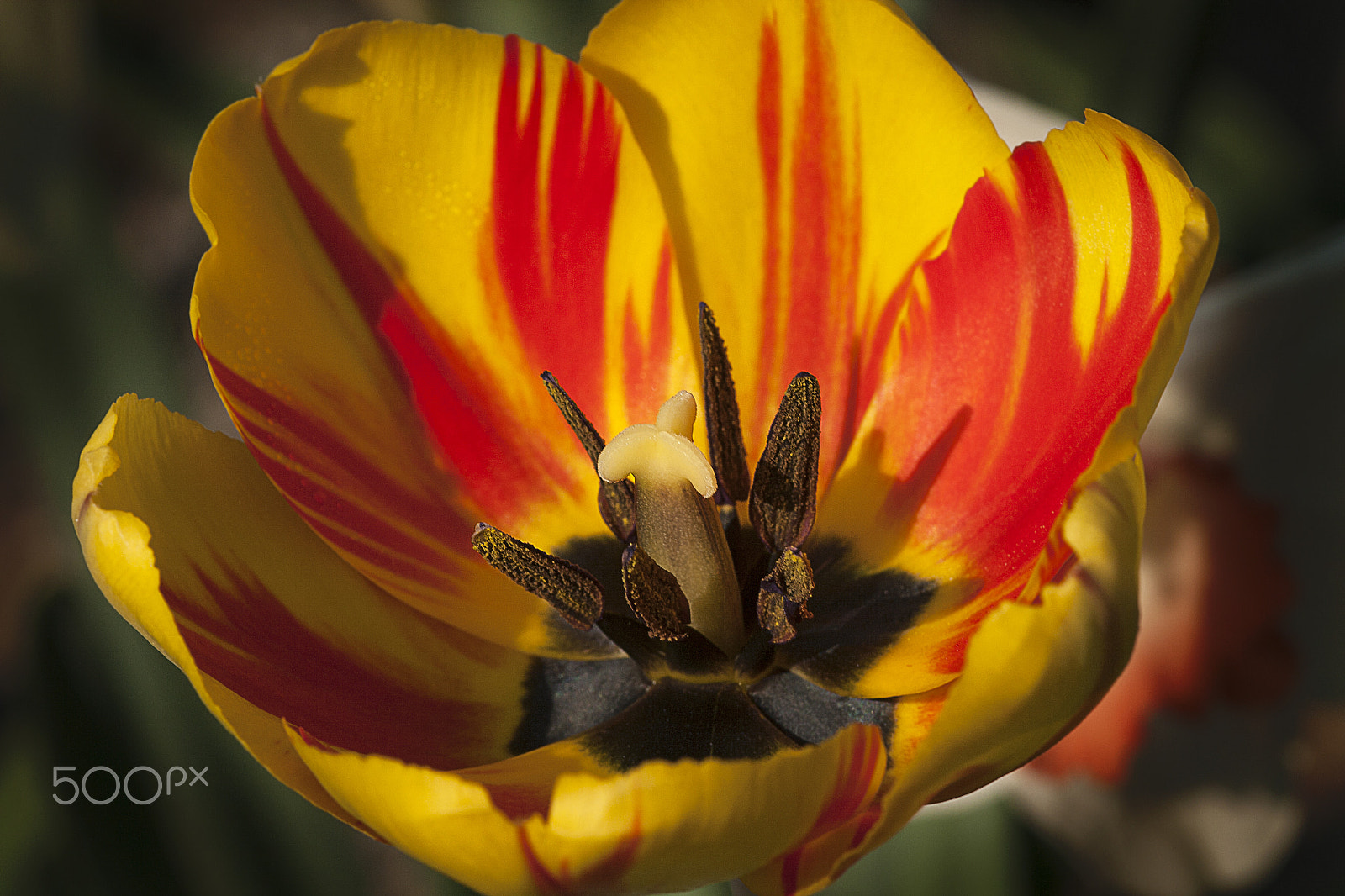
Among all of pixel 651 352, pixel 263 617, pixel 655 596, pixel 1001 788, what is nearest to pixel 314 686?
pixel 263 617

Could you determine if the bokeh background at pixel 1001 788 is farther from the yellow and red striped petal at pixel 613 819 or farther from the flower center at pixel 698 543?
the yellow and red striped petal at pixel 613 819

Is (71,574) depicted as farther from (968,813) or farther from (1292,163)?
→ (1292,163)

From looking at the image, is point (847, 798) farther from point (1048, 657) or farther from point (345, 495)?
point (345, 495)

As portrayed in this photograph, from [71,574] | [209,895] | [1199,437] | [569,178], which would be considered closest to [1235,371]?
[1199,437]

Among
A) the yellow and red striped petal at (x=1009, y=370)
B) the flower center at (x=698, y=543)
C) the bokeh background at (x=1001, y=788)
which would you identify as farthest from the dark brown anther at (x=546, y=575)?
the bokeh background at (x=1001, y=788)

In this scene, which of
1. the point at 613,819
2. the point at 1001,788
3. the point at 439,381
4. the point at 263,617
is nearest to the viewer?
the point at 613,819
